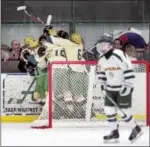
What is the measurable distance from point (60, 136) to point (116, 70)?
99 cm

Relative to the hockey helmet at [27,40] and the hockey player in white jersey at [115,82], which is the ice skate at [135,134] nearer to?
the hockey player in white jersey at [115,82]

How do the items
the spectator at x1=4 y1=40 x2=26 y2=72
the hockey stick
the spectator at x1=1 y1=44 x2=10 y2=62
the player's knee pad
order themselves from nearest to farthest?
the player's knee pad, the spectator at x1=4 y1=40 x2=26 y2=72, the spectator at x1=1 y1=44 x2=10 y2=62, the hockey stick

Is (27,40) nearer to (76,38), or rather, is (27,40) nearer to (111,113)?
(76,38)

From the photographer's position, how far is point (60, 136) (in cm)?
699

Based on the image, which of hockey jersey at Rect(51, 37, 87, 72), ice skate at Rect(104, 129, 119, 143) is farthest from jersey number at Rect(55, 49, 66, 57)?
ice skate at Rect(104, 129, 119, 143)

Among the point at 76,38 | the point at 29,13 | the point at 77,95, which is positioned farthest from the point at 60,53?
the point at 29,13

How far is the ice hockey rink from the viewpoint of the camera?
21.2 ft

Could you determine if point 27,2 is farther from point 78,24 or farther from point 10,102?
point 10,102

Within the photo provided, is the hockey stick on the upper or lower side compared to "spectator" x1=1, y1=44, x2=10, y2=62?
upper

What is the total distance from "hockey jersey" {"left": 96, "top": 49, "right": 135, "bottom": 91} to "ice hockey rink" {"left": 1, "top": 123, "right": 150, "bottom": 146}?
1.87ft

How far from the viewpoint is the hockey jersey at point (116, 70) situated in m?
6.48

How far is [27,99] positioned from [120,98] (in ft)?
6.60

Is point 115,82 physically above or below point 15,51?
below

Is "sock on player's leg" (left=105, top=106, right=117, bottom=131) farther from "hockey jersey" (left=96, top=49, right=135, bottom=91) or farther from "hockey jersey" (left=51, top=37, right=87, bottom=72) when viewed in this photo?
"hockey jersey" (left=51, top=37, right=87, bottom=72)
